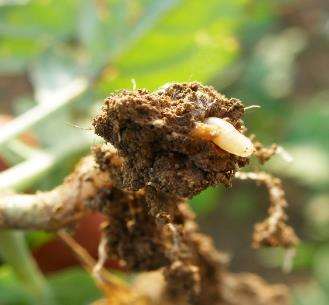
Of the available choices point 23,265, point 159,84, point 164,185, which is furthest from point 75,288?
point 164,185

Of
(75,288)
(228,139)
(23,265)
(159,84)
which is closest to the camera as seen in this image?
(228,139)

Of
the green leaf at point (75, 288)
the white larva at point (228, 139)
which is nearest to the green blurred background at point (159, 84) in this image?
the green leaf at point (75, 288)

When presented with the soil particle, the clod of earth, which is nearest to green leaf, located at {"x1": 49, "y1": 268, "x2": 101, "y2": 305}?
the clod of earth

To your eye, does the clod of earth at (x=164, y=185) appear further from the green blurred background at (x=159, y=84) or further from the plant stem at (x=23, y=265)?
the plant stem at (x=23, y=265)

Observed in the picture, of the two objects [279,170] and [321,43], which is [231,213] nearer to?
[279,170]

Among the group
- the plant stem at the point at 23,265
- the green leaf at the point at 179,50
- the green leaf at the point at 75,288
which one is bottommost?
the plant stem at the point at 23,265

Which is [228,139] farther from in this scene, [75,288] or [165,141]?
[75,288]

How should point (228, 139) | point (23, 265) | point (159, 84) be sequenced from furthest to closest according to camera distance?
point (159, 84) < point (23, 265) < point (228, 139)
